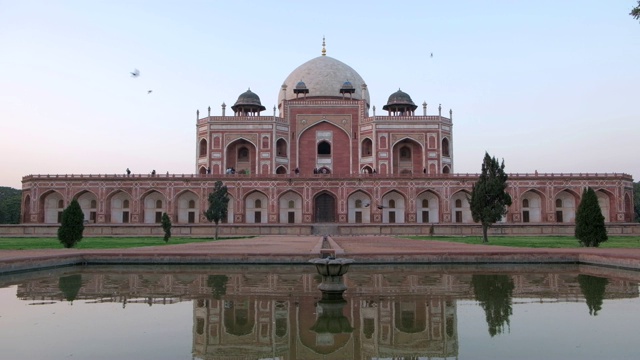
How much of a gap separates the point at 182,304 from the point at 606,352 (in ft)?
13.8

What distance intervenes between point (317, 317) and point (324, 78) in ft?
115

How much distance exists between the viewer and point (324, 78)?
39.3m

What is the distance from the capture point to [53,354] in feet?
13.1

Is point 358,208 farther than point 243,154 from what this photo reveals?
No

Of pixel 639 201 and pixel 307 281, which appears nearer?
pixel 307 281

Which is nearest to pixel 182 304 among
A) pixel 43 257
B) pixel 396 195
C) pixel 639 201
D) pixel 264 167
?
pixel 43 257

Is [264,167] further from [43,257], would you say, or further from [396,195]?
[43,257]

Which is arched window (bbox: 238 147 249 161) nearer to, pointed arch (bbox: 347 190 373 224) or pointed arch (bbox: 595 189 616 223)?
pointed arch (bbox: 347 190 373 224)

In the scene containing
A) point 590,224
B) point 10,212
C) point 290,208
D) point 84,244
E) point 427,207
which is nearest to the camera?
point 590,224

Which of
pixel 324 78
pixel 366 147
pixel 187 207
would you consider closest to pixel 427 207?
pixel 366 147

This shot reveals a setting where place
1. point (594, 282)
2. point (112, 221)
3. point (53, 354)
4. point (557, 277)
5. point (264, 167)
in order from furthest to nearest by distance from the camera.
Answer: point (264, 167)
point (112, 221)
point (557, 277)
point (594, 282)
point (53, 354)

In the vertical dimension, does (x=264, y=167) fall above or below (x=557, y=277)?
above

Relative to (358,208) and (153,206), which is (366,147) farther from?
(153,206)

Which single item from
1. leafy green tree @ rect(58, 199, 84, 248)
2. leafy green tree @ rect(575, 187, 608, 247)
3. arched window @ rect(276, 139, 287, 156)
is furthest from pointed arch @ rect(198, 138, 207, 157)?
leafy green tree @ rect(575, 187, 608, 247)
